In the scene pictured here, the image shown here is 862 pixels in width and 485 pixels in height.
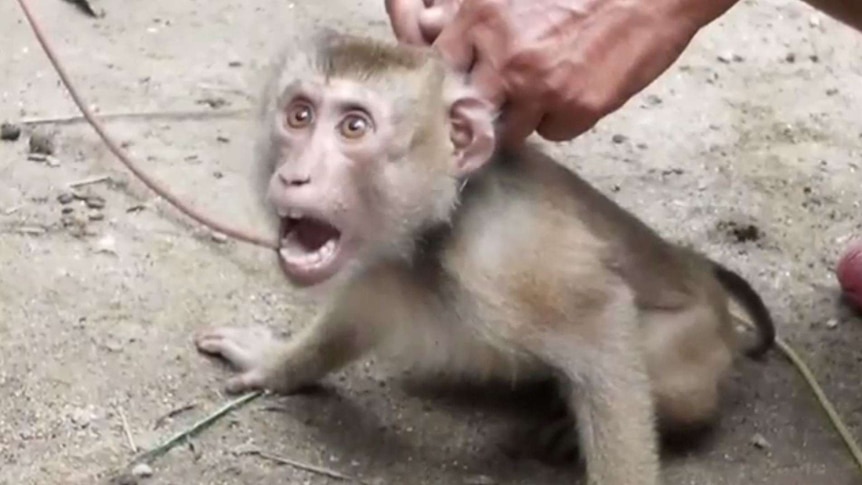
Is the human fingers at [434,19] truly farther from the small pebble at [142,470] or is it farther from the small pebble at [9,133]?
the small pebble at [9,133]

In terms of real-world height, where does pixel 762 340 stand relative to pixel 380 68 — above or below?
below

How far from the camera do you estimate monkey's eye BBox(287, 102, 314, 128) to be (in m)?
2.58

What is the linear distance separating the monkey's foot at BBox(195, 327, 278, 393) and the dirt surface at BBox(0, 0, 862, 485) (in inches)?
A: 1.7

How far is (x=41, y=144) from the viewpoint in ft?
13.0

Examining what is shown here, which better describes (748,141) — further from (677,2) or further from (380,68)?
(380,68)

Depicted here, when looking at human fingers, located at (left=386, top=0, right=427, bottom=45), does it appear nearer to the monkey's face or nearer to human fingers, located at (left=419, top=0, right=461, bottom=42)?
human fingers, located at (left=419, top=0, right=461, bottom=42)

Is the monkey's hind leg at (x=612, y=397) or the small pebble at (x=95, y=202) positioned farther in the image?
the small pebble at (x=95, y=202)

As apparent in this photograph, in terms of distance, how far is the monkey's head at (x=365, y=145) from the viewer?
2547 mm

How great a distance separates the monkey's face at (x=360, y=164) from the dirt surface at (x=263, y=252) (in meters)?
0.53

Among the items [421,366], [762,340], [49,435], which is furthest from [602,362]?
[49,435]

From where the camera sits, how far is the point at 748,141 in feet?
14.0

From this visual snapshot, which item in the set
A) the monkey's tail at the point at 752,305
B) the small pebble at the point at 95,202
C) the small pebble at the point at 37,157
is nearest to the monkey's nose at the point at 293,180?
the monkey's tail at the point at 752,305

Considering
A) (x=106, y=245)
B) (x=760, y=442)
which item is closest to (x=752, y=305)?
(x=760, y=442)

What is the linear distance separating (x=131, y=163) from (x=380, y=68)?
55.0 inches
